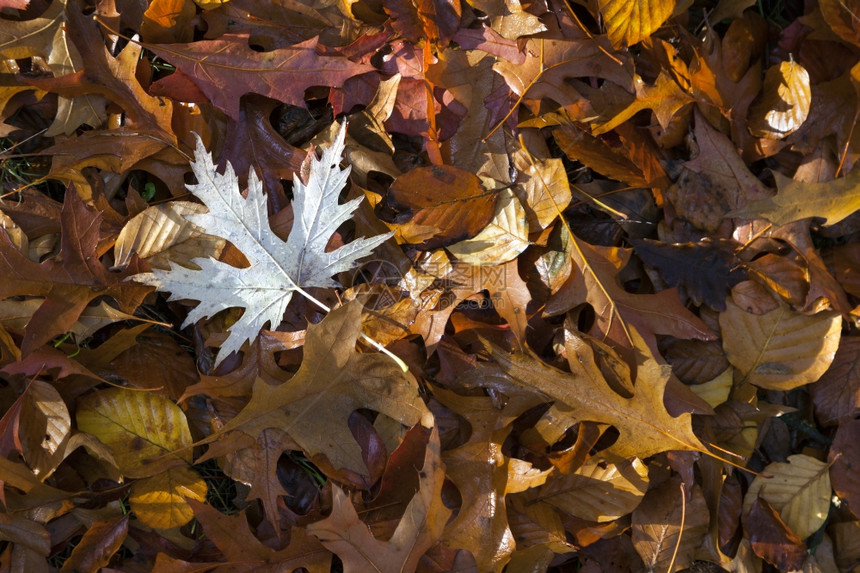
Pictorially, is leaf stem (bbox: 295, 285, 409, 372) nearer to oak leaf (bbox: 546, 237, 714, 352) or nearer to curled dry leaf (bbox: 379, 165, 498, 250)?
curled dry leaf (bbox: 379, 165, 498, 250)

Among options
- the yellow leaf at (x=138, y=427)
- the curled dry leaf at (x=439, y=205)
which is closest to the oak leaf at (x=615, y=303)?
the curled dry leaf at (x=439, y=205)

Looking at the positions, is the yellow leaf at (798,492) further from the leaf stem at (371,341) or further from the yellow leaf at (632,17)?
the yellow leaf at (632,17)

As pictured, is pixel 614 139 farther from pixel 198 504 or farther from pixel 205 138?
pixel 198 504

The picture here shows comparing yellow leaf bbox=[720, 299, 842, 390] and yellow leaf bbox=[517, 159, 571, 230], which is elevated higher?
yellow leaf bbox=[517, 159, 571, 230]

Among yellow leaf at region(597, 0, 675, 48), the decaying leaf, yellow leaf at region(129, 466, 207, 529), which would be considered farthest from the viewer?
yellow leaf at region(129, 466, 207, 529)

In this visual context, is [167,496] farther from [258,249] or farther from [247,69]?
[247,69]

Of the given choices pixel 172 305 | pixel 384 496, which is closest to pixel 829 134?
pixel 384 496

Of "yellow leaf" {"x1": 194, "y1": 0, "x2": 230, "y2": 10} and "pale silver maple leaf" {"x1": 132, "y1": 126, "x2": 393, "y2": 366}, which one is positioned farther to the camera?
"yellow leaf" {"x1": 194, "y1": 0, "x2": 230, "y2": 10}

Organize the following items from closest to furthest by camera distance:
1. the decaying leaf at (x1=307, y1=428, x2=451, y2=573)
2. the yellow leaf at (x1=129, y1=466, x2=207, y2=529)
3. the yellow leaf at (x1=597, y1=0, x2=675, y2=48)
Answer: the decaying leaf at (x1=307, y1=428, x2=451, y2=573) → the yellow leaf at (x1=597, y1=0, x2=675, y2=48) → the yellow leaf at (x1=129, y1=466, x2=207, y2=529)

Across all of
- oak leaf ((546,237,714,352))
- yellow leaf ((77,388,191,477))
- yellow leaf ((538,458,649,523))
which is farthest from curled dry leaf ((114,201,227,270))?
yellow leaf ((538,458,649,523))
